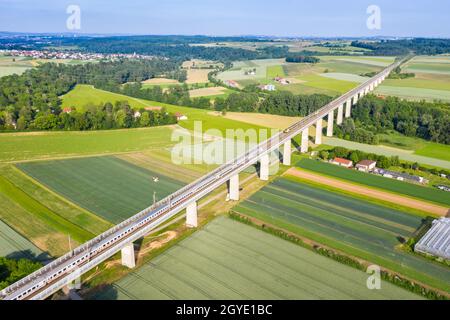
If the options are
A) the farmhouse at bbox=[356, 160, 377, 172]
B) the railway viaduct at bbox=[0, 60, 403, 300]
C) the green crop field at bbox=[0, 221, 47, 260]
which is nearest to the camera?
the railway viaduct at bbox=[0, 60, 403, 300]

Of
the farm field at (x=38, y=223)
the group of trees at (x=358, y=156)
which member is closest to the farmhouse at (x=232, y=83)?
the group of trees at (x=358, y=156)

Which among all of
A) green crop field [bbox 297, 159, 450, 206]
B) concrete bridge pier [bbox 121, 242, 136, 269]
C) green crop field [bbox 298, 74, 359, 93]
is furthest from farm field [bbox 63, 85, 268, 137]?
green crop field [bbox 298, 74, 359, 93]

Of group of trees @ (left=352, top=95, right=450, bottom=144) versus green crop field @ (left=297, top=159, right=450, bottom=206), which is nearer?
green crop field @ (left=297, top=159, right=450, bottom=206)

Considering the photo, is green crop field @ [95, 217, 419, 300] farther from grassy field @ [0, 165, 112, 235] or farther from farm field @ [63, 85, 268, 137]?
farm field @ [63, 85, 268, 137]

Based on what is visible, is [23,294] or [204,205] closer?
[23,294]

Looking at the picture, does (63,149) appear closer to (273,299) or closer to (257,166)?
(257,166)

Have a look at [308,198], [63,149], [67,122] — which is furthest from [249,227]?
[67,122]
